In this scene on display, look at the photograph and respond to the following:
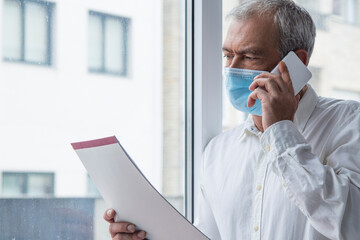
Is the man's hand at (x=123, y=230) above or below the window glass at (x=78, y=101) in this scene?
below

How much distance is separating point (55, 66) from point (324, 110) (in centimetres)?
89

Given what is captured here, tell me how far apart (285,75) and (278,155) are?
0.79 ft

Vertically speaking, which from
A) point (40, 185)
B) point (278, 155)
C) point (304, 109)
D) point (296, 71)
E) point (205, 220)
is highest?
point (296, 71)

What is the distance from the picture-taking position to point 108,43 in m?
1.93

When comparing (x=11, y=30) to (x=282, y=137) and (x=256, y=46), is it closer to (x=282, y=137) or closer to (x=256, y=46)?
(x=256, y=46)

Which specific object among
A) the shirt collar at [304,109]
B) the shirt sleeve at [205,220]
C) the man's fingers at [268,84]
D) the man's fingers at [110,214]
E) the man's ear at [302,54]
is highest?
the man's ear at [302,54]

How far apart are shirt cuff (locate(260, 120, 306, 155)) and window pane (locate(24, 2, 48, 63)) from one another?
0.83 m

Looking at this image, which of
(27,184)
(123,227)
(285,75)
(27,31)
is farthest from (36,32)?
(285,75)

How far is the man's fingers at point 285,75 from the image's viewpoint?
1.41m

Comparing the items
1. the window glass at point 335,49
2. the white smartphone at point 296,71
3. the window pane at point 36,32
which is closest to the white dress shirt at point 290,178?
the white smartphone at point 296,71

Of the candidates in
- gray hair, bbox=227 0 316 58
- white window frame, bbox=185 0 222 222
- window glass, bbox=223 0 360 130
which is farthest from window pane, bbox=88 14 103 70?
window glass, bbox=223 0 360 130

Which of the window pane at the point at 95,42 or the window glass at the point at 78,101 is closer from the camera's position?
the window glass at the point at 78,101

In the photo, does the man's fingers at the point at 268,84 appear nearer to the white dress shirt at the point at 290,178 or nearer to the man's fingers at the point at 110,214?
the white dress shirt at the point at 290,178

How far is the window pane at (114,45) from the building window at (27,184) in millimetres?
459
